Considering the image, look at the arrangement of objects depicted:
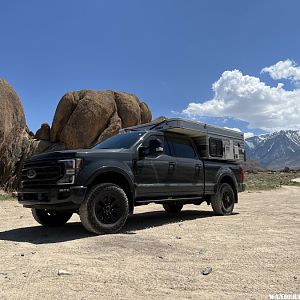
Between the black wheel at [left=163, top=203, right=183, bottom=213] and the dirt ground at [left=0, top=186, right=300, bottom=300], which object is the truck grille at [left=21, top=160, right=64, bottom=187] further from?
the black wheel at [left=163, top=203, right=183, bottom=213]

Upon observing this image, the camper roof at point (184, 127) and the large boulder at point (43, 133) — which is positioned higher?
the large boulder at point (43, 133)

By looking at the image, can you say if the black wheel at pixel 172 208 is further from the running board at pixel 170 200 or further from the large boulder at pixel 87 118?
the large boulder at pixel 87 118

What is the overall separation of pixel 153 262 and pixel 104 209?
225 centimetres

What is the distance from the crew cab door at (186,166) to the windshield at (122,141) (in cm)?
92

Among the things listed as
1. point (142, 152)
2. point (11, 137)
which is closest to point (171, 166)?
point (142, 152)

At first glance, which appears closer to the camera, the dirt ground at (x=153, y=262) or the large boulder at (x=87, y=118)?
the dirt ground at (x=153, y=262)

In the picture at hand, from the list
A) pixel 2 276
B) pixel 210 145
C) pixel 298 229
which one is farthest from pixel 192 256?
pixel 210 145

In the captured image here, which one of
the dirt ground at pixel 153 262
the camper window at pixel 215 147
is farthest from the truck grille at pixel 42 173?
the camper window at pixel 215 147

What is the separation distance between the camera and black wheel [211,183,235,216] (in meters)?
10.5

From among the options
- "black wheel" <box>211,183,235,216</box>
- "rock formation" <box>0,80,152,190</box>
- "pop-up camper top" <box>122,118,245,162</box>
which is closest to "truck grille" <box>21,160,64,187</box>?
"pop-up camper top" <box>122,118,245,162</box>

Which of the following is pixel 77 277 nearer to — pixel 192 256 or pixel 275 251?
pixel 192 256

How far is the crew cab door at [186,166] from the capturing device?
30.3ft

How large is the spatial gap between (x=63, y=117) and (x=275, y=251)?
74.1ft

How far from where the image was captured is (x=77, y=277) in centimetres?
467
